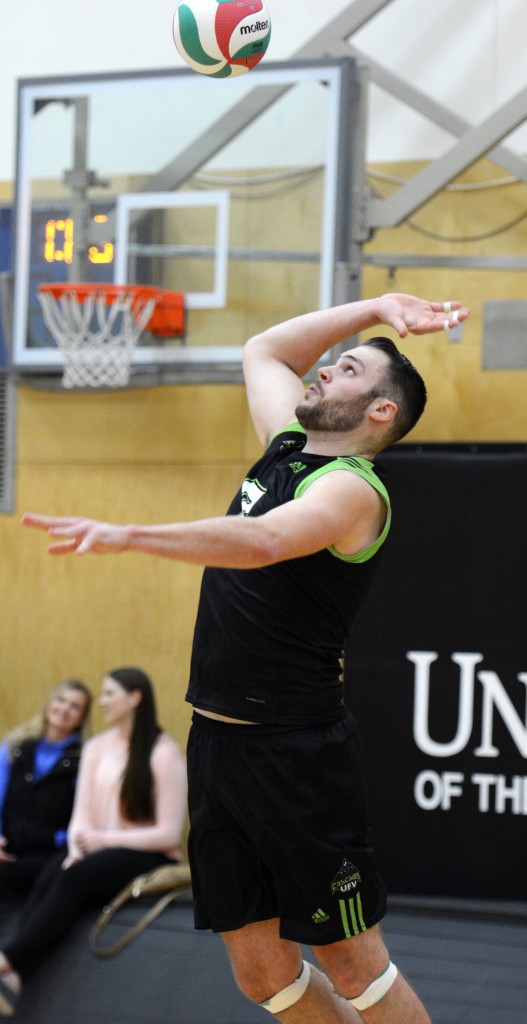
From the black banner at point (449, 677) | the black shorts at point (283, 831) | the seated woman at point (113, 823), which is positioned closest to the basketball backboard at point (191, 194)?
the black banner at point (449, 677)

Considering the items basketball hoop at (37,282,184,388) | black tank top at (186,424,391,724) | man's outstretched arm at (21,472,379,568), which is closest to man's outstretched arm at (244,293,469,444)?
black tank top at (186,424,391,724)

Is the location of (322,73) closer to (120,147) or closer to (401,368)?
(120,147)

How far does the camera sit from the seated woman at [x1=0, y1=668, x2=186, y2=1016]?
16.4 ft

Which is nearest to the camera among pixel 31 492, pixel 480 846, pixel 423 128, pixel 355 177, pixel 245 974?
pixel 245 974

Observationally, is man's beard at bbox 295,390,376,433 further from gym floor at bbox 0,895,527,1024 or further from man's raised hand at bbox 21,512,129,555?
gym floor at bbox 0,895,527,1024

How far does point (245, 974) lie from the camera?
11.0ft

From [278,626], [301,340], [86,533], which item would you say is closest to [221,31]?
[301,340]

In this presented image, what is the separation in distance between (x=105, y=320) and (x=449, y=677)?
249 cm

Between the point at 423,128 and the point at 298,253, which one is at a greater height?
the point at 423,128

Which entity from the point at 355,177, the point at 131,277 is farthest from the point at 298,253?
the point at 131,277

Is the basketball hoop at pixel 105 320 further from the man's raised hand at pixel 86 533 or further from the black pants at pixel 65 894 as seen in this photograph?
the man's raised hand at pixel 86 533

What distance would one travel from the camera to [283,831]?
323 cm

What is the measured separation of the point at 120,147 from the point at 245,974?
4375 millimetres

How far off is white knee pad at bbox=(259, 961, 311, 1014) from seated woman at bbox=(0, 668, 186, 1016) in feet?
6.17
